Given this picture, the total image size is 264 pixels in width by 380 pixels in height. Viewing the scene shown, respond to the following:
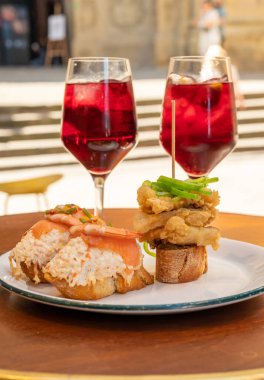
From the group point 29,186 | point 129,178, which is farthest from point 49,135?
point 29,186

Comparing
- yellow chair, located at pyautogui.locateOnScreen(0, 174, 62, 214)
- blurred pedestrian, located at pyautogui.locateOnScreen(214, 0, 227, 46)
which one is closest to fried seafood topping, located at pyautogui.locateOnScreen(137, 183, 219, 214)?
yellow chair, located at pyautogui.locateOnScreen(0, 174, 62, 214)

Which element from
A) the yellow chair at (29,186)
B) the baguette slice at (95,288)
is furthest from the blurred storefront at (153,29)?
the baguette slice at (95,288)

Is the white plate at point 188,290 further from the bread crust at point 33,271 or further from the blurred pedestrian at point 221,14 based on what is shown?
the blurred pedestrian at point 221,14

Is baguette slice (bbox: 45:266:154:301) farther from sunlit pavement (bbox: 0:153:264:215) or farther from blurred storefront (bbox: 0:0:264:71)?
blurred storefront (bbox: 0:0:264:71)

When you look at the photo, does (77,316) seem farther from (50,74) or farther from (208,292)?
(50,74)

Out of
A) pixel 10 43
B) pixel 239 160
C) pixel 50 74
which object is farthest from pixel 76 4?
pixel 239 160

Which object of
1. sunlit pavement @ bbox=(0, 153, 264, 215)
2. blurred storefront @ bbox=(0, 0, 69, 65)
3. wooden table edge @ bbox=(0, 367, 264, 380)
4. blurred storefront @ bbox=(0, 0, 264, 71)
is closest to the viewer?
wooden table edge @ bbox=(0, 367, 264, 380)
